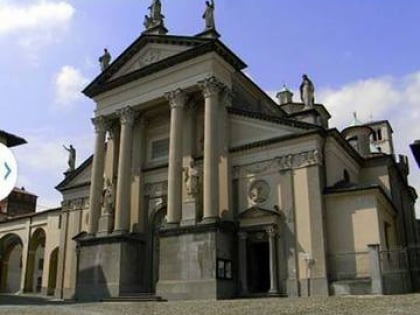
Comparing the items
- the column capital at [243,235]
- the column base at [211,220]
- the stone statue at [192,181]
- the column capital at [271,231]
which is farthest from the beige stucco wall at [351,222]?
the stone statue at [192,181]

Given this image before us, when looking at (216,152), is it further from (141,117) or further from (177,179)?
(141,117)

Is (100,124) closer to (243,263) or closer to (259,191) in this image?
(259,191)

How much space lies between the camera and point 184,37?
3145 centimetres

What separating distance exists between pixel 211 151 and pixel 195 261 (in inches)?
243

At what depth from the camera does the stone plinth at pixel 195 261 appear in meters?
26.0

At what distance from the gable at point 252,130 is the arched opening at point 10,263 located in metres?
28.0

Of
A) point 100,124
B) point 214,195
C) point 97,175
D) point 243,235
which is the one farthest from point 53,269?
point 243,235

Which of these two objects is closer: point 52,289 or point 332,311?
point 332,311

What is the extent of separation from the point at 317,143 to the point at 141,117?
42.7 feet

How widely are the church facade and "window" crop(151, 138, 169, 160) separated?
102 mm

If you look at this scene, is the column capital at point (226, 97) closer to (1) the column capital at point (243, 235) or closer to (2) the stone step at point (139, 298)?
(1) the column capital at point (243, 235)

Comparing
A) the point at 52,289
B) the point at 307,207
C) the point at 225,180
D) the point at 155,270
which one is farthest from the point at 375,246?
the point at 52,289

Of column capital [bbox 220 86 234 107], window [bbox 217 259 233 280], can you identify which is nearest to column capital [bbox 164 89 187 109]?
column capital [bbox 220 86 234 107]

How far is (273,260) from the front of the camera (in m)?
26.3
